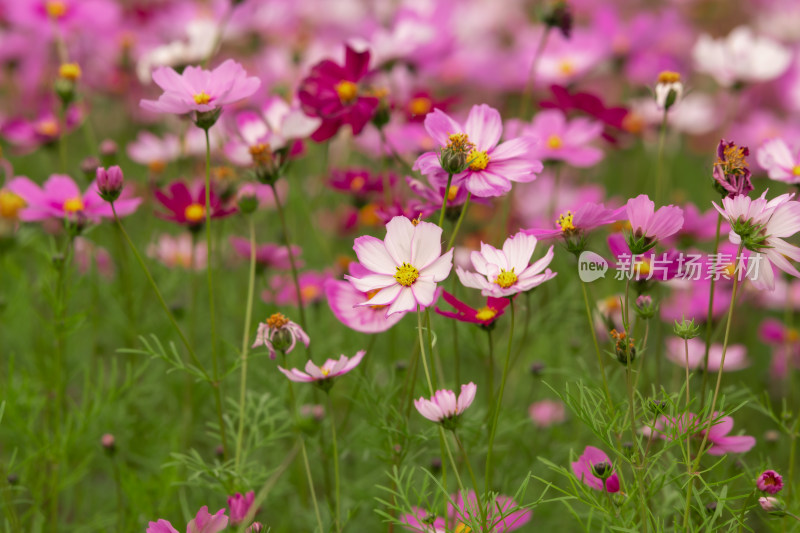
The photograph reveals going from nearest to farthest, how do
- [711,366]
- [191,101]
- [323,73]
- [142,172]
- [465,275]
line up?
[465,275] < [191,101] < [323,73] < [711,366] < [142,172]

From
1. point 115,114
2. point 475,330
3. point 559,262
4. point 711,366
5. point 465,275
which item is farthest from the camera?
point 115,114

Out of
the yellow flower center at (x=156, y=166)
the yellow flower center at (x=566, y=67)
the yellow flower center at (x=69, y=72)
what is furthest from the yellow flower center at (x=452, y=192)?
the yellow flower center at (x=566, y=67)

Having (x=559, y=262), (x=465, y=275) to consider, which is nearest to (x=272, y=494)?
(x=465, y=275)

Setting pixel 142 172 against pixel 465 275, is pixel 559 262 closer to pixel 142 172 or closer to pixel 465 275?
pixel 465 275

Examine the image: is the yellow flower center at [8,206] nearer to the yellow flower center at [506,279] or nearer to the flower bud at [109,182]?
the flower bud at [109,182]

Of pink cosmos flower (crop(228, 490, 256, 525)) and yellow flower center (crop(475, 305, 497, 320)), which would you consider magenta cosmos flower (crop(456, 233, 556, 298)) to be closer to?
yellow flower center (crop(475, 305, 497, 320))

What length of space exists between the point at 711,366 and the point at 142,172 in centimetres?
175

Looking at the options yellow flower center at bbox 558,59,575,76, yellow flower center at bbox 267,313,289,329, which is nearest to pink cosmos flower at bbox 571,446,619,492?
yellow flower center at bbox 267,313,289,329

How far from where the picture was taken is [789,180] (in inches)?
34.6

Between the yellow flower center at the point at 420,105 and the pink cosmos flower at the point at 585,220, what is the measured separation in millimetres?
584

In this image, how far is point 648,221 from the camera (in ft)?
2.31

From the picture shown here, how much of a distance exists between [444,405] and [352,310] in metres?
0.23

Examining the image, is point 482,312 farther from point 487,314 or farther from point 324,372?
point 324,372

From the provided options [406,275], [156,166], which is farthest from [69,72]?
[406,275]
